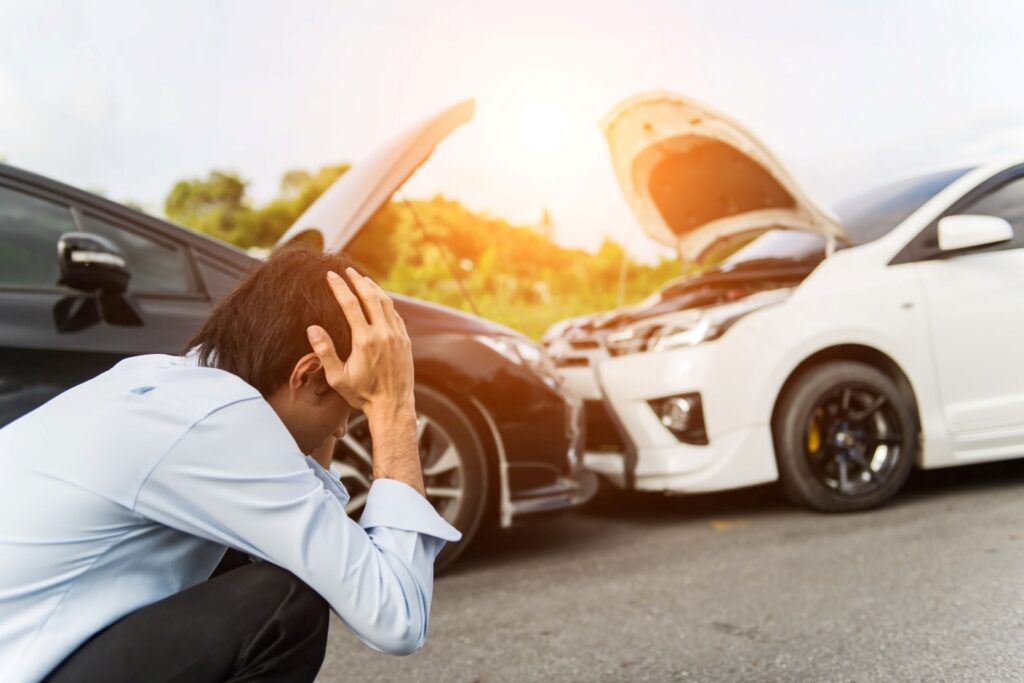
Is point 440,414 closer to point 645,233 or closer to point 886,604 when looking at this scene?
point 886,604

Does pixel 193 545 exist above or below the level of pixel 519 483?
above

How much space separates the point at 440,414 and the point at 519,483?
1.37 ft

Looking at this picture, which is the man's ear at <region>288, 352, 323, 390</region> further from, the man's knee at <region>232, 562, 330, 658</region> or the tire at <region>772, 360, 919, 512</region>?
the tire at <region>772, 360, 919, 512</region>

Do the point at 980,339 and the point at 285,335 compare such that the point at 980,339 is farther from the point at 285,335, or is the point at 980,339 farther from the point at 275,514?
the point at 275,514

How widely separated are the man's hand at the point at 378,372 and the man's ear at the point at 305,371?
0.02 metres

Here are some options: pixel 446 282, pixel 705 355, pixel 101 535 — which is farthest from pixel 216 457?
pixel 446 282

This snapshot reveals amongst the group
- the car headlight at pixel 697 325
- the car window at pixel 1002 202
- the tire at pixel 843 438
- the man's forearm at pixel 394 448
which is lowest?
the tire at pixel 843 438

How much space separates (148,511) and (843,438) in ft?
12.3

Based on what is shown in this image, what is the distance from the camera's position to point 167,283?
3584mm

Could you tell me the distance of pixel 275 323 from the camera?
1654 millimetres

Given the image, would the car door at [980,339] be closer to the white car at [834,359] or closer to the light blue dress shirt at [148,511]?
the white car at [834,359]

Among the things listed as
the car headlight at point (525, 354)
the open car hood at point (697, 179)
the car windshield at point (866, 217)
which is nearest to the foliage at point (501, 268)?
the open car hood at point (697, 179)

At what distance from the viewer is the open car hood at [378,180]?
3982 mm

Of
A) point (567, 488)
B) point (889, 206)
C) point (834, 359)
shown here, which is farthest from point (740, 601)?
point (889, 206)
